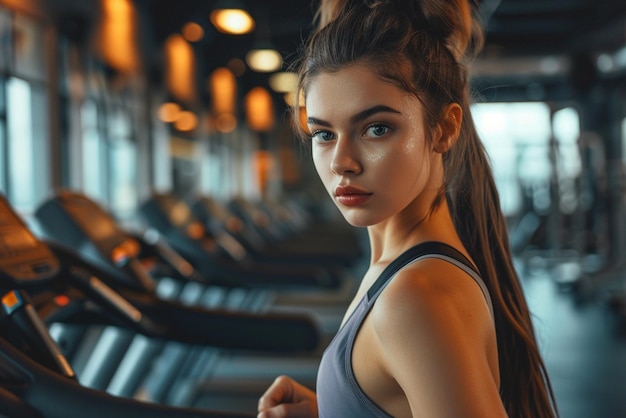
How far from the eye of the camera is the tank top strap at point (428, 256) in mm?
882

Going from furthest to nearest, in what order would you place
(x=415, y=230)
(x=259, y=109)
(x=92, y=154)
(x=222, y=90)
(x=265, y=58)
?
(x=259, y=109)
(x=222, y=90)
(x=265, y=58)
(x=92, y=154)
(x=415, y=230)

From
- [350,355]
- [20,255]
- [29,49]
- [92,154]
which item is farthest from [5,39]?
[350,355]

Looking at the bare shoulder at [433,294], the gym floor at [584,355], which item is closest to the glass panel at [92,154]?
the gym floor at [584,355]

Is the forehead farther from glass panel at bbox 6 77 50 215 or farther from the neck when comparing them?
glass panel at bbox 6 77 50 215

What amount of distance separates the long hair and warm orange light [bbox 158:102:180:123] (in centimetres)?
709

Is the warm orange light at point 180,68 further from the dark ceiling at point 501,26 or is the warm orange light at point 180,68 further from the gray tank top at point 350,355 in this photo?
the gray tank top at point 350,355

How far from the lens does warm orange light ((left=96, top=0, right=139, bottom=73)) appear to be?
20.1 feet

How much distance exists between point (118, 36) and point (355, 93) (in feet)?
19.6

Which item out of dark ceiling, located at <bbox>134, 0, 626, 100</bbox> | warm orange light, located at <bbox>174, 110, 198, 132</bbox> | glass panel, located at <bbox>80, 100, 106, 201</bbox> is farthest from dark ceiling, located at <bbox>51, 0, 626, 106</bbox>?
glass panel, located at <bbox>80, 100, 106, 201</bbox>

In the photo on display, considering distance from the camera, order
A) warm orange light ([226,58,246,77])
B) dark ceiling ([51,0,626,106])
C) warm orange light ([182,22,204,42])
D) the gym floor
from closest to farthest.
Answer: the gym floor
dark ceiling ([51,0,626,106])
warm orange light ([182,22,204,42])
warm orange light ([226,58,246,77])

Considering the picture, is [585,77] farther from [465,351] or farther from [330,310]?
[465,351]

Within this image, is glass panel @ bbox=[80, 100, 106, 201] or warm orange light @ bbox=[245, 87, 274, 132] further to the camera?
warm orange light @ bbox=[245, 87, 274, 132]

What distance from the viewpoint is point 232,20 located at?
5.14 meters

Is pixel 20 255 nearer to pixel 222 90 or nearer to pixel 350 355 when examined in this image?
pixel 350 355
